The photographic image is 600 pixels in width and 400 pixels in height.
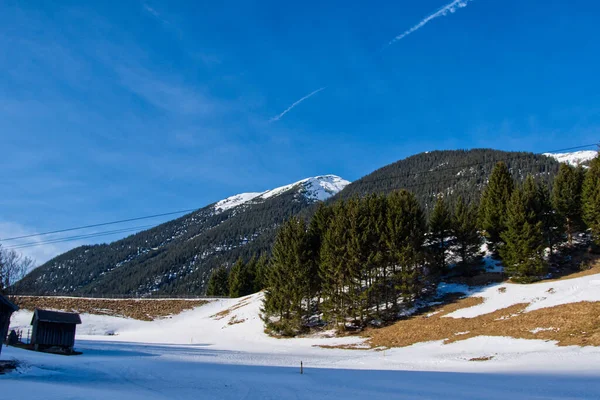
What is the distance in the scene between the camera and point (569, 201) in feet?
160

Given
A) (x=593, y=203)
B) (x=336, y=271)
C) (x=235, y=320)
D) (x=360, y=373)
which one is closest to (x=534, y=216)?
(x=593, y=203)

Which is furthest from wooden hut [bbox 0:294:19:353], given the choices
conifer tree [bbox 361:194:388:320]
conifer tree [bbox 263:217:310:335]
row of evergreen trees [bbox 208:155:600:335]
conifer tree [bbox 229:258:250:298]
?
conifer tree [bbox 229:258:250:298]

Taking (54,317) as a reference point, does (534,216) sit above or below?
above

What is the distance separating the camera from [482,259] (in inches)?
1948

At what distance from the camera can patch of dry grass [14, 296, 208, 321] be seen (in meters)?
64.7

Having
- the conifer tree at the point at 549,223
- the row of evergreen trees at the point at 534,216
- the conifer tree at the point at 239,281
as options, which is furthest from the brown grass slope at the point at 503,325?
the conifer tree at the point at 239,281

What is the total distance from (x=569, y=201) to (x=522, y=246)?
1473 cm

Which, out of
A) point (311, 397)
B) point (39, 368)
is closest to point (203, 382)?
point (311, 397)

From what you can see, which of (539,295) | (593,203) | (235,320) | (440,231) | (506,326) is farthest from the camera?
(235,320)

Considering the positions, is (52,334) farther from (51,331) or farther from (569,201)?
(569,201)

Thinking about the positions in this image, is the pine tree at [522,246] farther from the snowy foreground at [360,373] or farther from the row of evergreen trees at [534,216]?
the snowy foreground at [360,373]

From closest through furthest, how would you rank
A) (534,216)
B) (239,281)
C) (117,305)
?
(534,216), (117,305), (239,281)

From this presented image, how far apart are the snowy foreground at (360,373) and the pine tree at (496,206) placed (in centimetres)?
1231

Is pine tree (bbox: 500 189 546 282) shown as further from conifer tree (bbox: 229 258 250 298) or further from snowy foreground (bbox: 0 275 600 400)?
conifer tree (bbox: 229 258 250 298)
